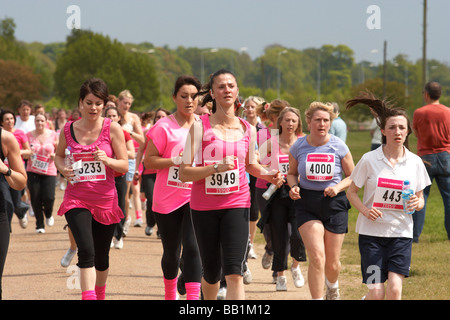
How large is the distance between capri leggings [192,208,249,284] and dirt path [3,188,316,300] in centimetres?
214

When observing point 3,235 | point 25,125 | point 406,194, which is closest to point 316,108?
point 406,194

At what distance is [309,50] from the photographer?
183875 mm

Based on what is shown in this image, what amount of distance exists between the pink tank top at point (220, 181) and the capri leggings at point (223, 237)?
58mm

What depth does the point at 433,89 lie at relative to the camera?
37.0 feet

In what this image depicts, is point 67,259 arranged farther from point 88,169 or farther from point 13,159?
point 13,159

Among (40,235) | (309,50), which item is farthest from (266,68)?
(40,235)

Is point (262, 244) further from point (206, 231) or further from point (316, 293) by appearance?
point (206, 231)

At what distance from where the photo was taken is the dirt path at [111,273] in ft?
27.0

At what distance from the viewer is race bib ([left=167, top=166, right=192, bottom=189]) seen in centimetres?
665

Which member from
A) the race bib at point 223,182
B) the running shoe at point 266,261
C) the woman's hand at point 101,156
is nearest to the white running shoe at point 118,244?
the running shoe at point 266,261

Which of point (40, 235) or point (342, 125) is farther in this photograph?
point (40, 235)

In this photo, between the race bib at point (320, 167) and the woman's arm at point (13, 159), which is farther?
the race bib at point (320, 167)

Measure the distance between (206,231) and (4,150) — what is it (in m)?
1.67

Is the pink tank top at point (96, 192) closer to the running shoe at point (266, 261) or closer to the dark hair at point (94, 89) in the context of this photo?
the dark hair at point (94, 89)
